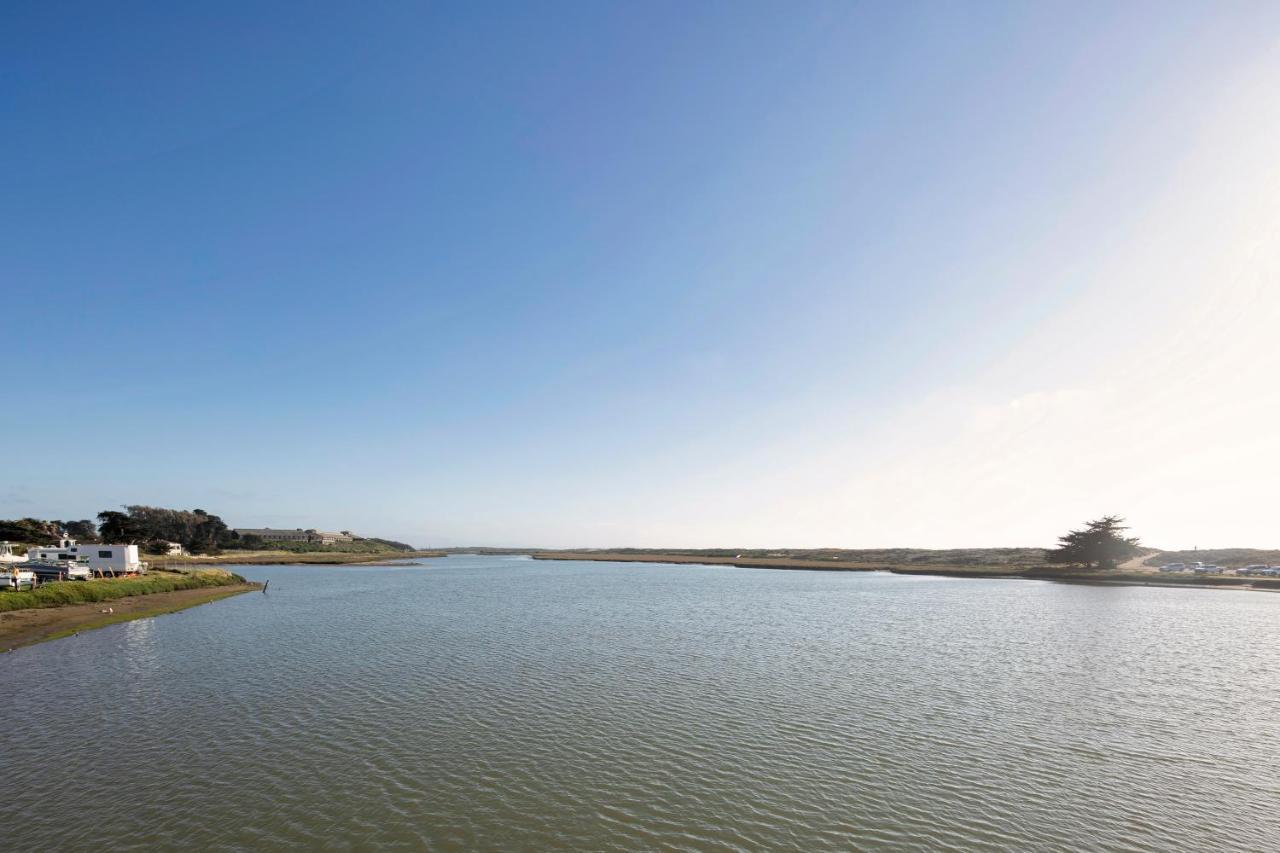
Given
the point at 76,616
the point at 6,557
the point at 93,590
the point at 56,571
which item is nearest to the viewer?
the point at 76,616

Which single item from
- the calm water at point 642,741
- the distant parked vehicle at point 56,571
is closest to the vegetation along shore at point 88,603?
the distant parked vehicle at point 56,571

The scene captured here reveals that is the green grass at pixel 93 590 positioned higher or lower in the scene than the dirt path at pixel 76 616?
higher

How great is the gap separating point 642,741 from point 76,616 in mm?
50095

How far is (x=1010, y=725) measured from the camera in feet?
66.2

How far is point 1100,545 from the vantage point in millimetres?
98750

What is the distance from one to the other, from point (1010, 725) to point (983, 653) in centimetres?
1414

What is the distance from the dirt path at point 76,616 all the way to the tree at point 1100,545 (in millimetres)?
132929

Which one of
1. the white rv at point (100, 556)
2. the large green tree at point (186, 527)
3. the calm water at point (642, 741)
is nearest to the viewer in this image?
the calm water at point (642, 741)

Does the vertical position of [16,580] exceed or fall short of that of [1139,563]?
it falls short

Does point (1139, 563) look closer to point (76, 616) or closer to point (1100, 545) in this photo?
point (1100, 545)

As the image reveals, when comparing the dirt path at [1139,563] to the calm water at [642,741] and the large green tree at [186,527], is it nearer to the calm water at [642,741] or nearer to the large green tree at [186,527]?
the calm water at [642,741]

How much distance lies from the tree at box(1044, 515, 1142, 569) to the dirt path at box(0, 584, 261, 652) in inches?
Answer: 5233

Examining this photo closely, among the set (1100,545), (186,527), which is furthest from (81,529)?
(1100,545)

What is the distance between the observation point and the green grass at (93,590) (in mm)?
42938
